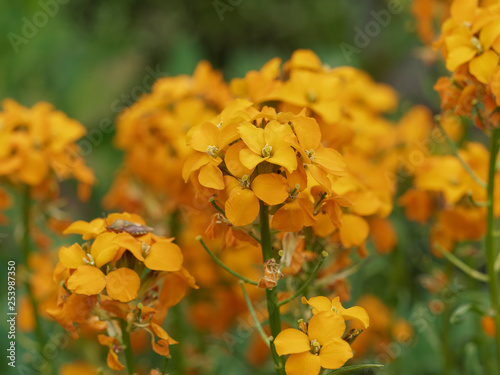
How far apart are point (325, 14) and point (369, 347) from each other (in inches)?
160

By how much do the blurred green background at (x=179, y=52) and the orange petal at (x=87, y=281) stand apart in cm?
149

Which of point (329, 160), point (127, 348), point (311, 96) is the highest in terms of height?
point (311, 96)

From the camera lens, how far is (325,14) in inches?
251

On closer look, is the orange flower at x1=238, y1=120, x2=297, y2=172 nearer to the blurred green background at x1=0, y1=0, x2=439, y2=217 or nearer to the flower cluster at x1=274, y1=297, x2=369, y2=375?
the flower cluster at x1=274, y1=297, x2=369, y2=375

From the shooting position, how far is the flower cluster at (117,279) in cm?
146

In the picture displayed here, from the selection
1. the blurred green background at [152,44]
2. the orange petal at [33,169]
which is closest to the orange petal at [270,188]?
the orange petal at [33,169]

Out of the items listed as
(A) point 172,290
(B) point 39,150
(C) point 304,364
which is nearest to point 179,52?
(B) point 39,150

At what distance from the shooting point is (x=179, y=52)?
4.97m

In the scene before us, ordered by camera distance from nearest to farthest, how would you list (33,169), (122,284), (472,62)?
(122,284) → (472,62) → (33,169)

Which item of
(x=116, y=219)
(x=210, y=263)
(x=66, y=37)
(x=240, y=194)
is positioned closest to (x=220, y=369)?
(x=210, y=263)

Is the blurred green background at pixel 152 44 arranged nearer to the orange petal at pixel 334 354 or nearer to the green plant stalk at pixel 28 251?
the green plant stalk at pixel 28 251

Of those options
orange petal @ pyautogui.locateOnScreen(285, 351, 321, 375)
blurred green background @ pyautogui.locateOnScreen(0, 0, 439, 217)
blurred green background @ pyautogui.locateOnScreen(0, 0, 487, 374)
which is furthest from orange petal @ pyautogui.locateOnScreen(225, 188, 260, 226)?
blurred green background @ pyautogui.locateOnScreen(0, 0, 439, 217)

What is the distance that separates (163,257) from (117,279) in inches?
4.9

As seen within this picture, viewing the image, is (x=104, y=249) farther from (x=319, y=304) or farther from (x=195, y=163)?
(x=319, y=304)
